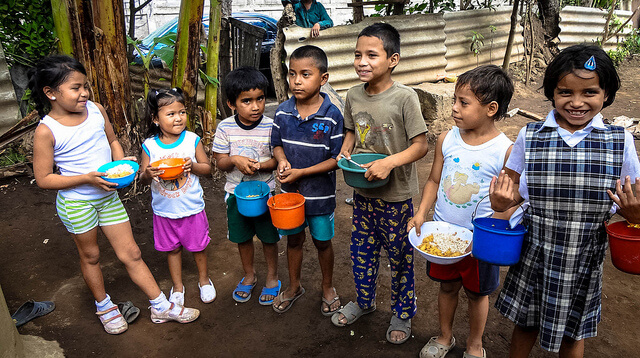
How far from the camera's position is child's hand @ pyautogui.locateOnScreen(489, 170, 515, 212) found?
5.91 ft

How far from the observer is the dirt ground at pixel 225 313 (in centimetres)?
262

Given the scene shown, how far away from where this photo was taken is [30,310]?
9.56 feet

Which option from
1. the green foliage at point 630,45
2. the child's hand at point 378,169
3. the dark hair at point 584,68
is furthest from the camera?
the green foliage at point 630,45

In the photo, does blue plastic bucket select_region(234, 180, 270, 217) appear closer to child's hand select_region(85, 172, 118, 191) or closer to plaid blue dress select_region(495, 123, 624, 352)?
child's hand select_region(85, 172, 118, 191)

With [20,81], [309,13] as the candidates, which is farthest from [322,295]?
[20,81]

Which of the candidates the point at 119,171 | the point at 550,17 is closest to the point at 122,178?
the point at 119,171

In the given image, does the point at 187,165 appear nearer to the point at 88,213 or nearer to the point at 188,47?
the point at 88,213

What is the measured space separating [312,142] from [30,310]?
216 centimetres

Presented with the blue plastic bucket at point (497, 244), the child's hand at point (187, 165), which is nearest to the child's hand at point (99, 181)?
the child's hand at point (187, 165)

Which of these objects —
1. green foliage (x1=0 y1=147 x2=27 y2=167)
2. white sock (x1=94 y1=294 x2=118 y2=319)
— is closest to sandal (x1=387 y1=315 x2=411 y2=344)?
white sock (x1=94 y1=294 x2=118 y2=319)

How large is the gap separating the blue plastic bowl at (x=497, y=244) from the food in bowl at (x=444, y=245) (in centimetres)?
23

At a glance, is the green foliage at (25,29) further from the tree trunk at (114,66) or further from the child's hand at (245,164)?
the child's hand at (245,164)

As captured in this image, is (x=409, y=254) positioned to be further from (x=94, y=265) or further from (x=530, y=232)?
(x=94, y=265)

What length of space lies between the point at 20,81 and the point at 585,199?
615 centimetres
